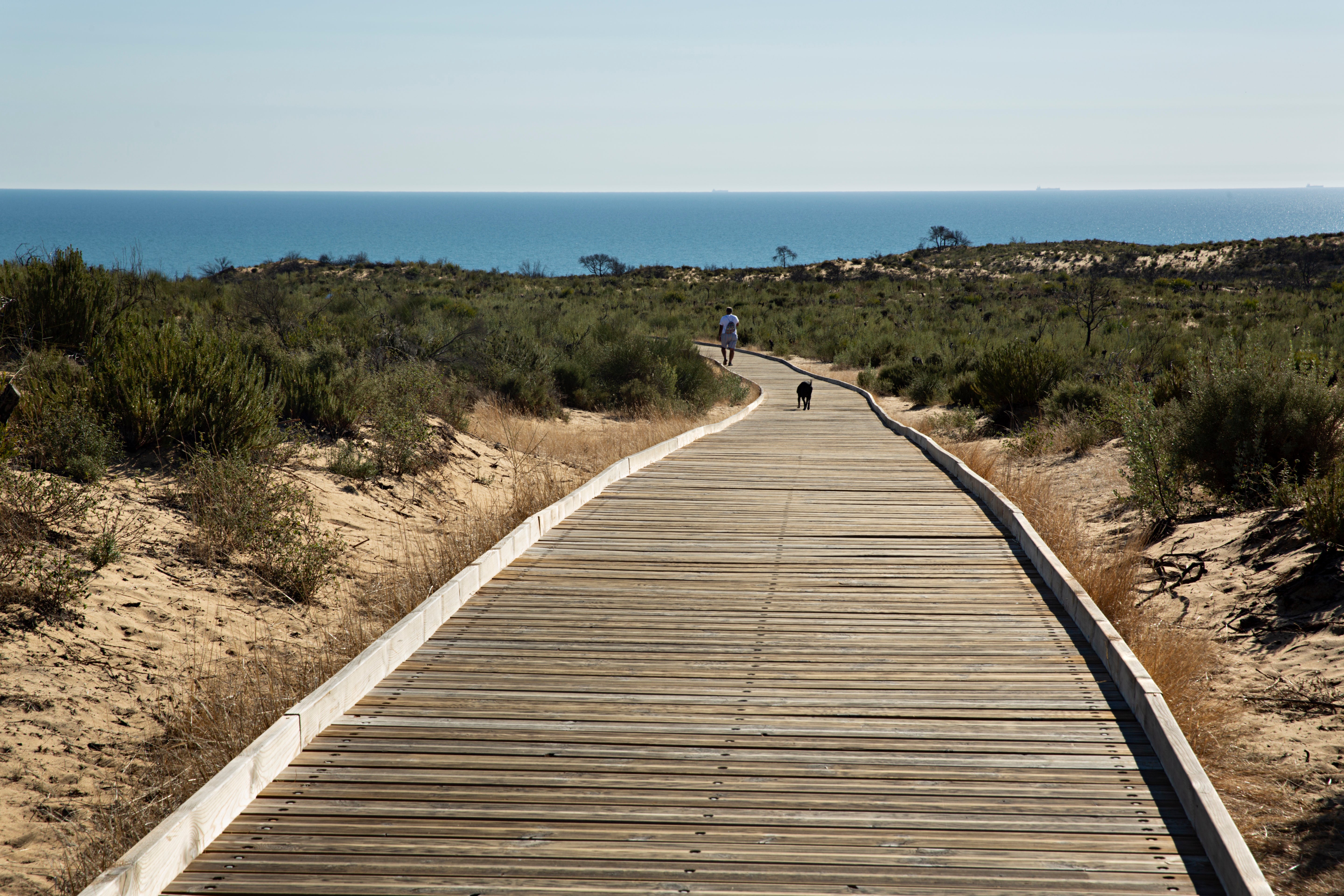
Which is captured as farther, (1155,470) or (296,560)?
(1155,470)

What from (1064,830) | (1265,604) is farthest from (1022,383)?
(1064,830)

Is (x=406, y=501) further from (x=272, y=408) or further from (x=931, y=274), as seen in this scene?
(x=931, y=274)

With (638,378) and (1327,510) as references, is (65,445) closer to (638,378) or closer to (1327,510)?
(1327,510)

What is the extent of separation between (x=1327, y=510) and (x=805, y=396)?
12375mm

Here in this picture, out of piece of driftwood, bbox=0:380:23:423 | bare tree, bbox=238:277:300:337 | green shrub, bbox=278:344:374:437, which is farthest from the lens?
bare tree, bbox=238:277:300:337

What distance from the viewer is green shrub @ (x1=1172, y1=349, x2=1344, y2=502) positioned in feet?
28.0

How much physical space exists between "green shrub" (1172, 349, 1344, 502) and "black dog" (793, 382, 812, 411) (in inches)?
387

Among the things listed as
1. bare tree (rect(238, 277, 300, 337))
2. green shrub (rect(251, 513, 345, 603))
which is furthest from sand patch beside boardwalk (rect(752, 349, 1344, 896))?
bare tree (rect(238, 277, 300, 337))

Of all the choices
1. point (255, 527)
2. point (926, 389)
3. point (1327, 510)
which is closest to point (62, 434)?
point (255, 527)

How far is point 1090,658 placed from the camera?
4973mm

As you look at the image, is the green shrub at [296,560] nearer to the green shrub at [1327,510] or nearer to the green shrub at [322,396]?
the green shrub at [322,396]

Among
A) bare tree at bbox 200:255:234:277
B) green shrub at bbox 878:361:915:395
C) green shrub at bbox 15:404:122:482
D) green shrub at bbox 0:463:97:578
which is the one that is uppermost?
bare tree at bbox 200:255:234:277

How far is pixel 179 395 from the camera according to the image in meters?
8.48

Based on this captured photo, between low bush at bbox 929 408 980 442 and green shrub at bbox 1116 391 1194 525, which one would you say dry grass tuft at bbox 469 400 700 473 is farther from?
green shrub at bbox 1116 391 1194 525
